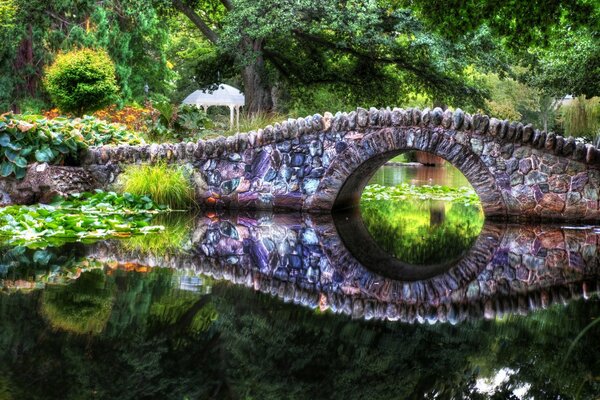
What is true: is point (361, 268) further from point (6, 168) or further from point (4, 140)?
point (4, 140)

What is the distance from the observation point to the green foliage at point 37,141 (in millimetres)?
12711

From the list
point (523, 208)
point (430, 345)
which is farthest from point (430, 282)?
point (523, 208)

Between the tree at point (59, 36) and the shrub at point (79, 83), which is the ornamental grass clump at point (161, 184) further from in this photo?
the tree at point (59, 36)

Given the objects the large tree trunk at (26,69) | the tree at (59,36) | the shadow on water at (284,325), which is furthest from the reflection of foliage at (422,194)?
the large tree trunk at (26,69)

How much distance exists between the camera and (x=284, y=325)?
4.51 metres

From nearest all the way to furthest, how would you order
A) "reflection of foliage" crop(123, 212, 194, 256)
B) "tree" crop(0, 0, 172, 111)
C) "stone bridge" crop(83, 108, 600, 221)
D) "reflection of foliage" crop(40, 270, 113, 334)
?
"reflection of foliage" crop(40, 270, 113, 334) < "reflection of foliage" crop(123, 212, 194, 256) < "stone bridge" crop(83, 108, 600, 221) < "tree" crop(0, 0, 172, 111)

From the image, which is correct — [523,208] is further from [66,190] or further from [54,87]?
[54,87]

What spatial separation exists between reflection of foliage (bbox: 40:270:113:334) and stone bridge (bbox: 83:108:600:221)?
24.0 ft

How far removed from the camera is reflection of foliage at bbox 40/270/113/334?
14.3ft

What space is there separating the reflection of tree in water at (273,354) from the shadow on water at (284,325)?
0.01 meters

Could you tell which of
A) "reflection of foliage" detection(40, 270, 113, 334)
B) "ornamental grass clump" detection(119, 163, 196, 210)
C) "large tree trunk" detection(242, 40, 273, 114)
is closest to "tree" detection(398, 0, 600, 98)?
"ornamental grass clump" detection(119, 163, 196, 210)

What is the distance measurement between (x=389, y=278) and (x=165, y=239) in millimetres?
3043

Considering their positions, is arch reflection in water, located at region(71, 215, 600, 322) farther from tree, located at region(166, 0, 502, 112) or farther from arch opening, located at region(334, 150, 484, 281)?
tree, located at region(166, 0, 502, 112)

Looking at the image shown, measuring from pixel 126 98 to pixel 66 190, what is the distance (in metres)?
12.8
